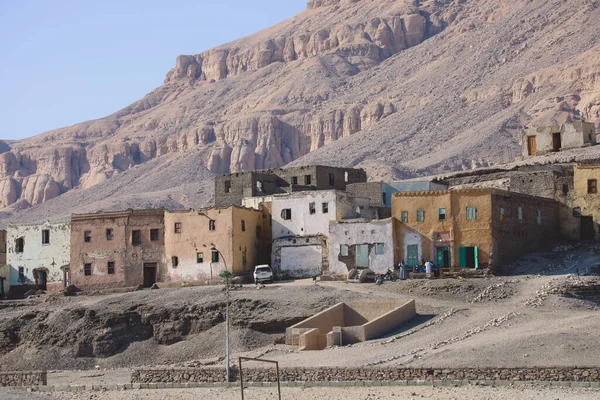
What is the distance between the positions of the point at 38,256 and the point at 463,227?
2852cm

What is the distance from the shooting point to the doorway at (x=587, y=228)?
70.8 m

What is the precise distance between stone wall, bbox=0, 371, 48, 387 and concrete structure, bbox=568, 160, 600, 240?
32.9 meters

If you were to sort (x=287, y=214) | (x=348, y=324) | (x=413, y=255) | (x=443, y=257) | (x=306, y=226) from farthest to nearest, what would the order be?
(x=287, y=214) → (x=306, y=226) → (x=413, y=255) → (x=443, y=257) → (x=348, y=324)

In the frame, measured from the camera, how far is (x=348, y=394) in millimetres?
45188

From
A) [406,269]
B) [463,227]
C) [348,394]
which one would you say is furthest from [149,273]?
[348,394]

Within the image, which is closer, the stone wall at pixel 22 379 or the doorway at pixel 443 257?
the stone wall at pixel 22 379

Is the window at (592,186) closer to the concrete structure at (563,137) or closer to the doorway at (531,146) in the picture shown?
the concrete structure at (563,137)

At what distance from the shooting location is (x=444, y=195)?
6744cm

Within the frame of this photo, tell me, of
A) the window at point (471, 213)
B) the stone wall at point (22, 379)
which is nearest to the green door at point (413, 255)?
the window at point (471, 213)

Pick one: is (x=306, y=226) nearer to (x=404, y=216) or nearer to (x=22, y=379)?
(x=404, y=216)

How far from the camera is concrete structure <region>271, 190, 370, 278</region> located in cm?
7162

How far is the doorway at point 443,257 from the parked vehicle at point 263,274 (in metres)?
9.53

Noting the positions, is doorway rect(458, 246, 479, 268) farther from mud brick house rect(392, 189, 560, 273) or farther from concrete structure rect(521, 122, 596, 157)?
concrete structure rect(521, 122, 596, 157)

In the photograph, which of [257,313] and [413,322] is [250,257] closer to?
[257,313]
